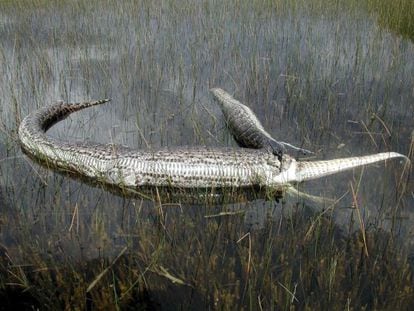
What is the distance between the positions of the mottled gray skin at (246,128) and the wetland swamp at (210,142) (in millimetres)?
187

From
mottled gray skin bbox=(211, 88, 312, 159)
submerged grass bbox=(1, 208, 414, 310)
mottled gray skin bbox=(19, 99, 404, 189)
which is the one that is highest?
mottled gray skin bbox=(211, 88, 312, 159)

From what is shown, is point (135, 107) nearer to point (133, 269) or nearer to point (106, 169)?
point (106, 169)

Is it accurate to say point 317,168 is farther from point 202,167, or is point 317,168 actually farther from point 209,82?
point 209,82

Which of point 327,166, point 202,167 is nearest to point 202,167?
point 202,167

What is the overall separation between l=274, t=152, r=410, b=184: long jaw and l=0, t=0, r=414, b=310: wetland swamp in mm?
120

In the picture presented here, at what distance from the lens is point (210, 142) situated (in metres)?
5.84

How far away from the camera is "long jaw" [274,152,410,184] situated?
4898 mm

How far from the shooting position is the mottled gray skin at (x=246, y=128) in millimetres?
5219

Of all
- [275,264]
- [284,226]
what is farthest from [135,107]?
[275,264]

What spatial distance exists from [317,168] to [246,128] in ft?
4.02

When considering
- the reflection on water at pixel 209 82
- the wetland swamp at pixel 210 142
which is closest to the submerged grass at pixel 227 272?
the wetland swamp at pixel 210 142

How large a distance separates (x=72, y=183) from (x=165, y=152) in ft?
3.45

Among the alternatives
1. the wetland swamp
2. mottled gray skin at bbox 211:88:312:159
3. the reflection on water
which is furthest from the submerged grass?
mottled gray skin at bbox 211:88:312:159

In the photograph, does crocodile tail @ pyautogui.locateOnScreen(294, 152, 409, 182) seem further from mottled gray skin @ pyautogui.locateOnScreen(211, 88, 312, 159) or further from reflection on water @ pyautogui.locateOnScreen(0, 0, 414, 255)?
mottled gray skin @ pyautogui.locateOnScreen(211, 88, 312, 159)
